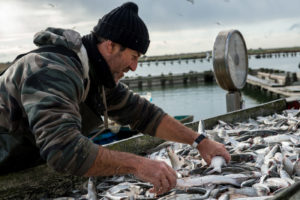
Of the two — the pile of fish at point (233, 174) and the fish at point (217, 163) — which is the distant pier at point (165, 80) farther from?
the fish at point (217, 163)

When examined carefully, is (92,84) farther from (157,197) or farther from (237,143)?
(237,143)

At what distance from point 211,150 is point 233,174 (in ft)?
1.23

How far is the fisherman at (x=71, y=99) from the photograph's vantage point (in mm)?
1997

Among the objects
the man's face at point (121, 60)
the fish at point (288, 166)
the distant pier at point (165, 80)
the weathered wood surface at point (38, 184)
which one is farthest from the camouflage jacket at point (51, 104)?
the distant pier at point (165, 80)

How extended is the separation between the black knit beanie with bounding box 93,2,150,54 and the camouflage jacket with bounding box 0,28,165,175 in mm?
221

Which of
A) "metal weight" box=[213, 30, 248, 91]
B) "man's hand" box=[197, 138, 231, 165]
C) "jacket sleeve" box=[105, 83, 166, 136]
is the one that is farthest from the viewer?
"metal weight" box=[213, 30, 248, 91]

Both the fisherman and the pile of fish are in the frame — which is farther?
the pile of fish

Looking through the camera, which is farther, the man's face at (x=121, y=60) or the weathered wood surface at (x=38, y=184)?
the weathered wood surface at (x=38, y=184)

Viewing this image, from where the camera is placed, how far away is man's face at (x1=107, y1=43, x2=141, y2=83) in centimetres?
257

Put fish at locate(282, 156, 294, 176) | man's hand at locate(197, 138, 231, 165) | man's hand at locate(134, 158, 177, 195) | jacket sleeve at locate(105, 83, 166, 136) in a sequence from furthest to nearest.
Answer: jacket sleeve at locate(105, 83, 166, 136)
man's hand at locate(197, 138, 231, 165)
fish at locate(282, 156, 294, 176)
man's hand at locate(134, 158, 177, 195)

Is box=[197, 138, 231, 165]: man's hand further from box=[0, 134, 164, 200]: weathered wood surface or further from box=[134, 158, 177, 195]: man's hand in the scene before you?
box=[0, 134, 164, 200]: weathered wood surface

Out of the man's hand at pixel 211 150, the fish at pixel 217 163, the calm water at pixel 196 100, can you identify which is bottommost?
the calm water at pixel 196 100

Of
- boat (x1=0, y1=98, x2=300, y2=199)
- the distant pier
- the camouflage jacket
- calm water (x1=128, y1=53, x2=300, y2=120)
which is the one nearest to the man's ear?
→ the camouflage jacket

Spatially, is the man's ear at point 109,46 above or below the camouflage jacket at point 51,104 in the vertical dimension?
above
